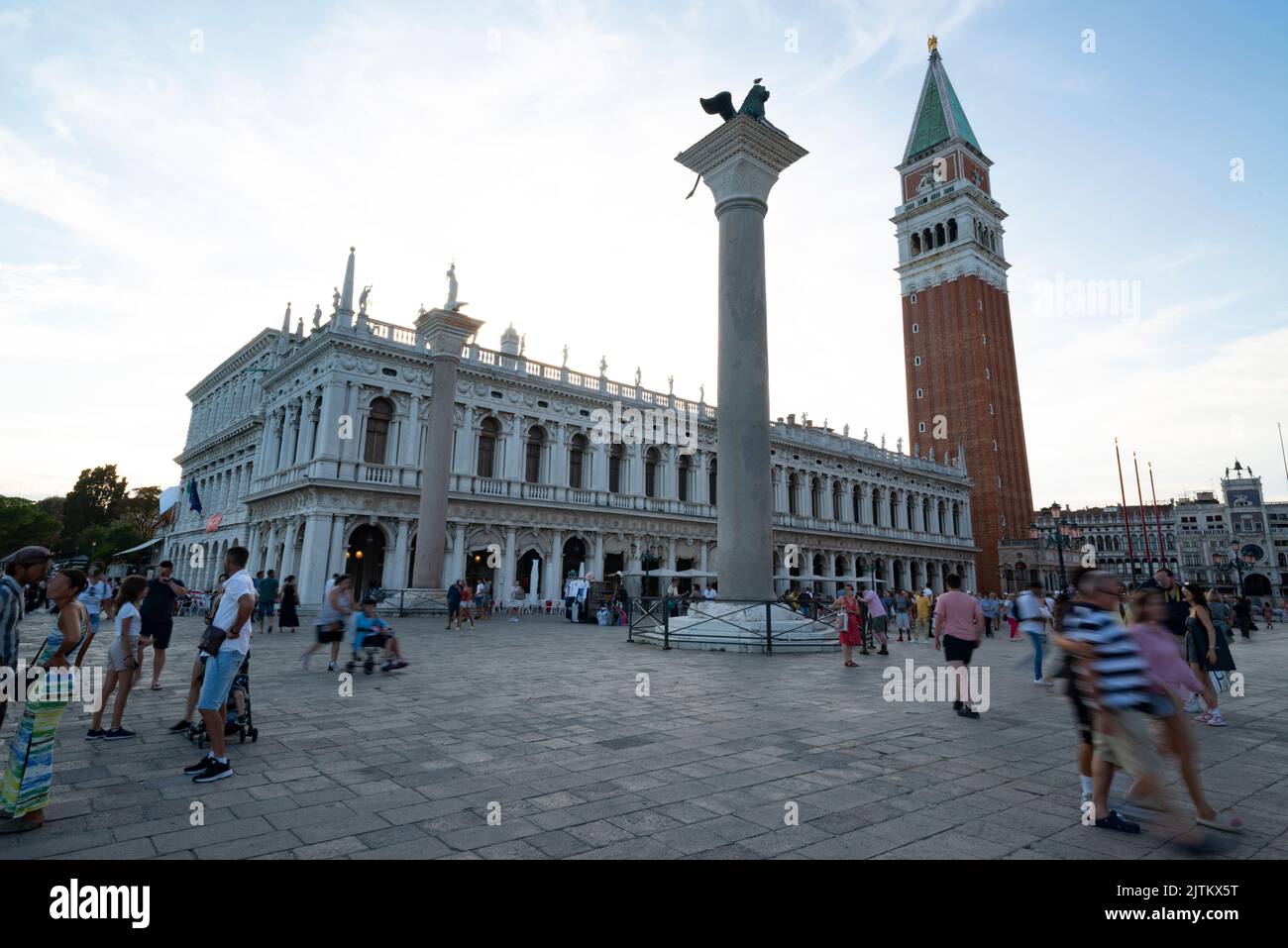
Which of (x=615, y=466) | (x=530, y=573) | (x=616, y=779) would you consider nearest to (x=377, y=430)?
(x=530, y=573)

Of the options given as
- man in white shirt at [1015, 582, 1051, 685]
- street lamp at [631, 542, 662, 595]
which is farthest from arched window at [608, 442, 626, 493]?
man in white shirt at [1015, 582, 1051, 685]

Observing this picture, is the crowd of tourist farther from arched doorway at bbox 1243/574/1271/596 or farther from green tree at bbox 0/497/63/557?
arched doorway at bbox 1243/574/1271/596

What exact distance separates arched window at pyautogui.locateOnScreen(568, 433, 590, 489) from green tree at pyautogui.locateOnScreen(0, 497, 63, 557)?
172 ft

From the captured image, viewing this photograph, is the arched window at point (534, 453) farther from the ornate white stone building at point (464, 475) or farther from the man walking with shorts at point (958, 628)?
the man walking with shorts at point (958, 628)

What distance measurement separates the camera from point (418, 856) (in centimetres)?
323

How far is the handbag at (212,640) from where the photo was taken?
16.3ft

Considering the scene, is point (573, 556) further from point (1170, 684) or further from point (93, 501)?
point (93, 501)

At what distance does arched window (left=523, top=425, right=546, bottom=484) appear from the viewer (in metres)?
33.3

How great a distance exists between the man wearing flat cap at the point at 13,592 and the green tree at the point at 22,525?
2749 inches

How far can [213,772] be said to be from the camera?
461 centimetres

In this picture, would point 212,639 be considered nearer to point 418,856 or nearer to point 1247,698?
point 418,856

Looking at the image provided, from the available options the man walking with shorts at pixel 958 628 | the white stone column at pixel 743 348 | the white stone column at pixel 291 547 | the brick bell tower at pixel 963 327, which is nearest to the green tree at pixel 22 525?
the white stone column at pixel 291 547
